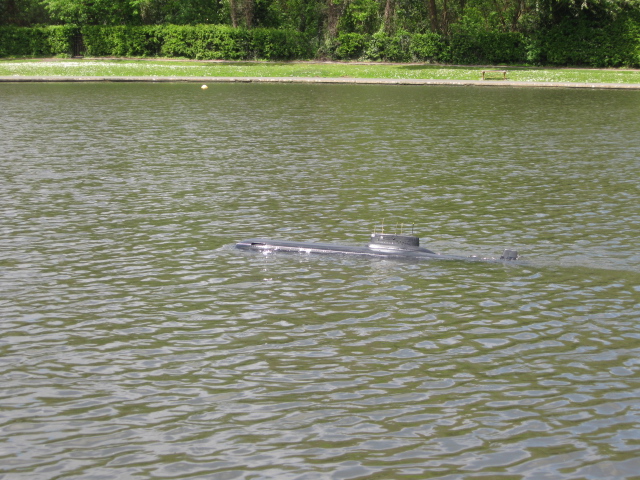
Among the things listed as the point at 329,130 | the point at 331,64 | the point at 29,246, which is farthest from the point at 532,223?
the point at 331,64

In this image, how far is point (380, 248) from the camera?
1515 centimetres

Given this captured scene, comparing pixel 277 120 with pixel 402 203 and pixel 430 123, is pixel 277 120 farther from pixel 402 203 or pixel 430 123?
pixel 402 203

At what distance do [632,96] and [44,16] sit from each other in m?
55.4

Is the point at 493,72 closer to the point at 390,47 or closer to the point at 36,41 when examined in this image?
the point at 390,47

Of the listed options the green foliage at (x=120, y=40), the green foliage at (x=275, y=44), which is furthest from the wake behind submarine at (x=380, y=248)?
the green foliage at (x=120, y=40)

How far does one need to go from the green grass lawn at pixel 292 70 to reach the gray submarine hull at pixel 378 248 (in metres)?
39.4

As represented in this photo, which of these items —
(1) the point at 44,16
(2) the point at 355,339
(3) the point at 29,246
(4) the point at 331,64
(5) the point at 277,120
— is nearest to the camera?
(2) the point at 355,339

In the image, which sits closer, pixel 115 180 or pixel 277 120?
pixel 115 180

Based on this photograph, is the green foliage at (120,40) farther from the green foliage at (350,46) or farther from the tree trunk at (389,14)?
the tree trunk at (389,14)

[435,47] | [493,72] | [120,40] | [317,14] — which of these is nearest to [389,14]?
[435,47]

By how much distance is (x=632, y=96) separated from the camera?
143 feet

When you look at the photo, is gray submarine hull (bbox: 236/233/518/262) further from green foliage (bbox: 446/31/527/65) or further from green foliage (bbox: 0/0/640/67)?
green foliage (bbox: 446/31/527/65)

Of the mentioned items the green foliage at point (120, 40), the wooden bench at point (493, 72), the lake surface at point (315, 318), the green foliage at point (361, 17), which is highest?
the green foliage at point (361, 17)

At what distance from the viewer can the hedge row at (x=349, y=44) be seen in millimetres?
58312
